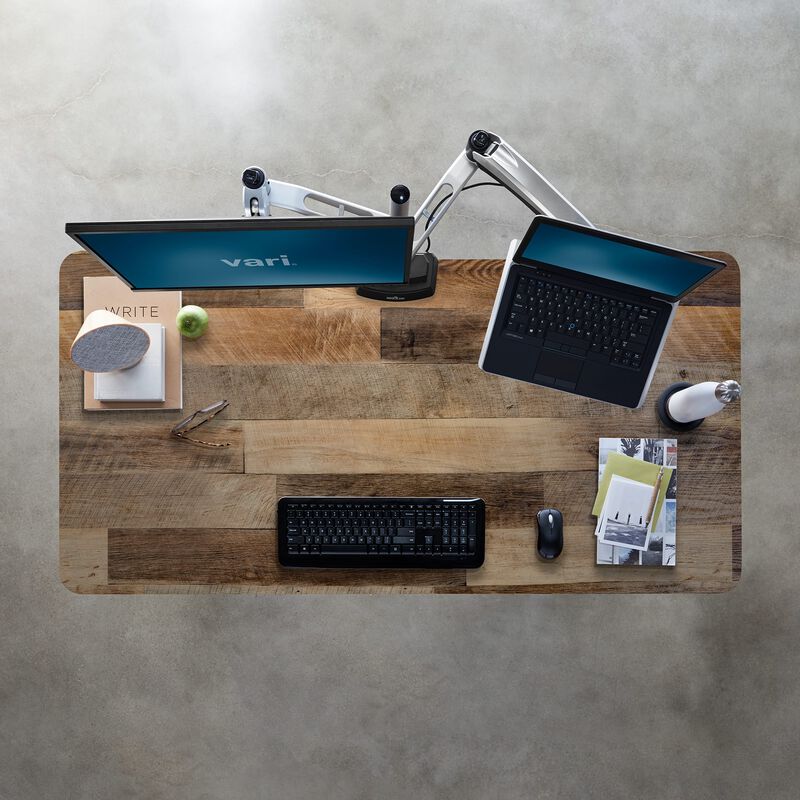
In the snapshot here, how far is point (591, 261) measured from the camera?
53.7 inches

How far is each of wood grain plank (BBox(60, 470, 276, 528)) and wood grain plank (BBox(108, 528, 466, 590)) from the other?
0.08ft

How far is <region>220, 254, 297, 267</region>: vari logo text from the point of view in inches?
45.5

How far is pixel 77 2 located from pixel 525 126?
62.1 inches

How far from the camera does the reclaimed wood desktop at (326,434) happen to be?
151cm

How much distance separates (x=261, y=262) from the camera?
1.17 meters

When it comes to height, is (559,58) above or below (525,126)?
above

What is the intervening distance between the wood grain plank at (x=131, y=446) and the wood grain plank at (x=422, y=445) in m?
0.13

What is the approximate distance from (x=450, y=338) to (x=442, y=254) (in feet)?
2.50

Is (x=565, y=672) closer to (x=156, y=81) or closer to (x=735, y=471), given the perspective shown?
(x=735, y=471)

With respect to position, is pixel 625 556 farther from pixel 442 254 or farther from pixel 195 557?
pixel 442 254

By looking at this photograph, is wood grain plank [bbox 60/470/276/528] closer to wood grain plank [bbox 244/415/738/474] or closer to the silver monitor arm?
wood grain plank [bbox 244/415/738/474]

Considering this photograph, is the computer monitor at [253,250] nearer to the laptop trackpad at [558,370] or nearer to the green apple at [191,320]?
the green apple at [191,320]

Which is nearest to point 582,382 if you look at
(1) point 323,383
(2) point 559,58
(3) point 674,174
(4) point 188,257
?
(1) point 323,383

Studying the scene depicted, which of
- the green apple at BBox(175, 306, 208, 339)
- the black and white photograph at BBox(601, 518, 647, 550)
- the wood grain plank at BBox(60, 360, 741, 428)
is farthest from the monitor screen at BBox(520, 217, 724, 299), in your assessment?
the green apple at BBox(175, 306, 208, 339)
